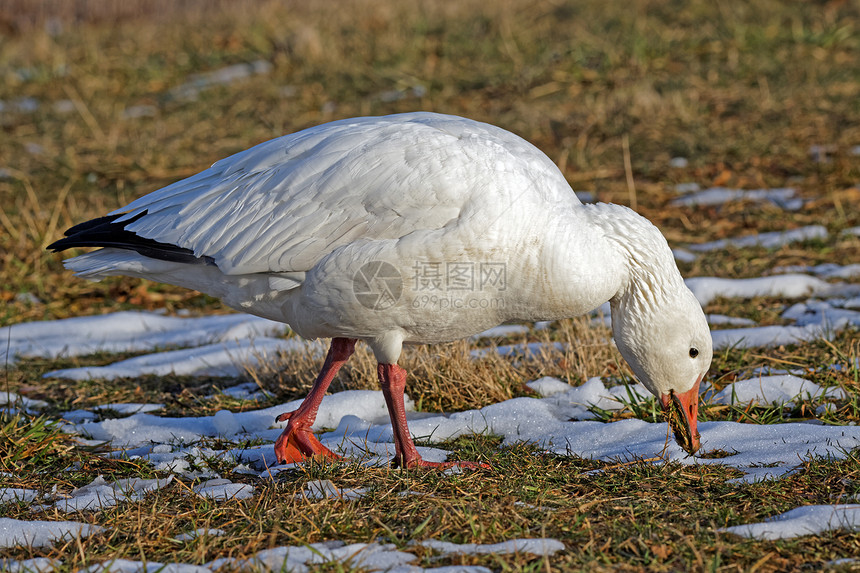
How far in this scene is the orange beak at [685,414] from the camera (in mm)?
4133

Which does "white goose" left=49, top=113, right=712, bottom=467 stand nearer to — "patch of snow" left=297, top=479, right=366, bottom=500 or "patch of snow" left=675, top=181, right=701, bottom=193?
"patch of snow" left=297, top=479, right=366, bottom=500

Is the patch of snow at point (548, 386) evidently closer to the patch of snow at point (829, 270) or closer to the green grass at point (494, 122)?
the green grass at point (494, 122)

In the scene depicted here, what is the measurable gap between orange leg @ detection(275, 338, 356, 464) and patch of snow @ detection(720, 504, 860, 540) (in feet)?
5.96

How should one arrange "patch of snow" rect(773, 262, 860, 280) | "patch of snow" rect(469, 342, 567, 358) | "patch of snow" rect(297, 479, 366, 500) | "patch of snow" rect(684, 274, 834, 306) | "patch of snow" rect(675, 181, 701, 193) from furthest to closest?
1. "patch of snow" rect(675, 181, 701, 193)
2. "patch of snow" rect(773, 262, 860, 280)
3. "patch of snow" rect(684, 274, 834, 306)
4. "patch of snow" rect(469, 342, 567, 358)
5. "patch of snow" rect(297, 479, 366, 500)

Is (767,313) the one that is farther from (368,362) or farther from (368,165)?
(368,165)

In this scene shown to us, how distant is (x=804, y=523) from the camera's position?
3244 mm

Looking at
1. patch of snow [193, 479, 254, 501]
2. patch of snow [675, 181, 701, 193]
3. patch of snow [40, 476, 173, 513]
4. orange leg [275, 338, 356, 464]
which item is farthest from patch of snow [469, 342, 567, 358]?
patch of snow [675, 181, 701, 193]

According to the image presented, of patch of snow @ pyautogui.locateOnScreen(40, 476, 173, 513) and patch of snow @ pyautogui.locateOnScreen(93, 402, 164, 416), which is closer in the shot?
patch of snow @ pyautogui.locateOnScreen(40, 476, 173, 513)

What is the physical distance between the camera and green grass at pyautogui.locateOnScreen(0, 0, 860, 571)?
10.9 ft

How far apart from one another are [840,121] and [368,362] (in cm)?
676

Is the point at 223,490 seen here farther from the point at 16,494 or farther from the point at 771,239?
the point at 771,239

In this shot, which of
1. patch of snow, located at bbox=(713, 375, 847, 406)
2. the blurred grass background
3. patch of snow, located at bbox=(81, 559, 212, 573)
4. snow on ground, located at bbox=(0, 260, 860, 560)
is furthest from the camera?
the blurred grass background

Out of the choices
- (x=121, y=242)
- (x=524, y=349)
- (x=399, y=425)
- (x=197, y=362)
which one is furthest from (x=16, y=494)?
(x=524, y=349)

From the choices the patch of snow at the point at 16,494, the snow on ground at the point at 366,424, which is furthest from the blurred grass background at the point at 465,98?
the patch of snow at the point at 16,494
